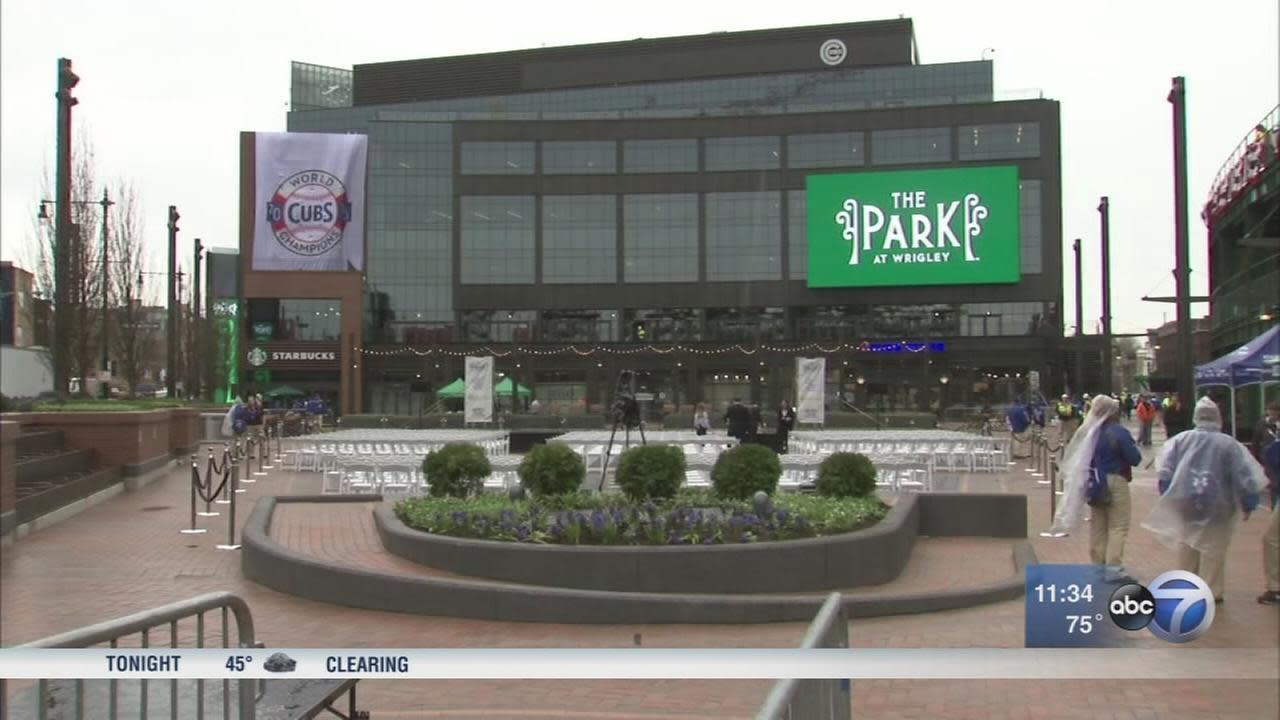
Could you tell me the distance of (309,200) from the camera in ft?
229

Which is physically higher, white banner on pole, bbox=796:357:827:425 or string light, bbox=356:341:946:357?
string light, bbox=356:341:946:357

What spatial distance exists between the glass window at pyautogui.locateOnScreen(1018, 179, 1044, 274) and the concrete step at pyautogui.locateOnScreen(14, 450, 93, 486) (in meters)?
60.1

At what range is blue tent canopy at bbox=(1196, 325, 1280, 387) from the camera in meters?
15.6

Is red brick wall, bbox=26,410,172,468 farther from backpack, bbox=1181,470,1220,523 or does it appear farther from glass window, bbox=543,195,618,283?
glass window, bbox=543,195,618,283

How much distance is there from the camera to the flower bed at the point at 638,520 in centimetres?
1102

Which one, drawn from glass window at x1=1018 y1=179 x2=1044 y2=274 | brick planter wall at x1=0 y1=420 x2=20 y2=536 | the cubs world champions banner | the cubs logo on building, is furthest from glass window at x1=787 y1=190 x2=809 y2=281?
brick planter wall at x1=0 y1=420 x2=20 y2=536

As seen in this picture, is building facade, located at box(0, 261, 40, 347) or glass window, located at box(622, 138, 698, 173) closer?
building facade, located at box(0, 261, 40, 347)

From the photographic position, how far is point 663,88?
94.8m

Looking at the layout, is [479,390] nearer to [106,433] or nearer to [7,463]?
[106,433]

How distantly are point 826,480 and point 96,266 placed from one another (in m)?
22.2

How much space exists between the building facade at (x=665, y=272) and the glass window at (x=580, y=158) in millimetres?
130

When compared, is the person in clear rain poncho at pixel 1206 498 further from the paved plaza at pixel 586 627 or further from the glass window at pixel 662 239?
the glass window at pixel 662 239

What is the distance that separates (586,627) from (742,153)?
224ft

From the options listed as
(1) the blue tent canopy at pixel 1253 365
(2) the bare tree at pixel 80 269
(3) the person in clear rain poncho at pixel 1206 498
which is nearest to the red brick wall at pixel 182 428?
(2) the bare tree at pixel 80 269
